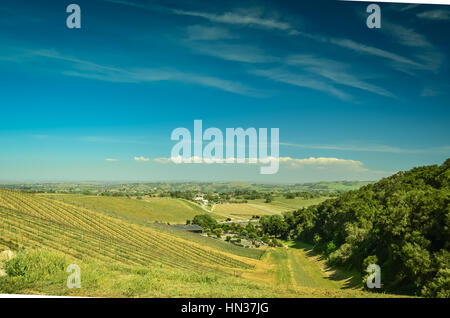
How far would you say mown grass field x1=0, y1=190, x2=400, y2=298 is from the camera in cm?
716

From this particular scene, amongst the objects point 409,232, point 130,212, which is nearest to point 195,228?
point 130,212

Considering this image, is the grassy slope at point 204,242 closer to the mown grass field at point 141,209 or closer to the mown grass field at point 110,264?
the mown grass field at point 110,264

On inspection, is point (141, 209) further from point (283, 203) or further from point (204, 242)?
point (283, 203)

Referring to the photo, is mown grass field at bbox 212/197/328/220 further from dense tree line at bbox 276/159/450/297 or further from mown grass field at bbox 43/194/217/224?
dense tree line at bbox 276/159/450/297

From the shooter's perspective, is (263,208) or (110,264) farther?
(263,208)

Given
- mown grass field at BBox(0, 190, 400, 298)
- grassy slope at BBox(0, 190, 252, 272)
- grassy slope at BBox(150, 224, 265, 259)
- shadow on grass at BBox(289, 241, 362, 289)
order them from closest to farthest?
mown grass field at BBox(0, 190, 400, 298), grassy slope at BBox(0, 190, 252, 272), shadow on grass at BBox(289, 241, 362, 289), grassy slope at BBox(150, 224, 265, 259)

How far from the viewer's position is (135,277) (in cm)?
837

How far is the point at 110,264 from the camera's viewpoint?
10344mm

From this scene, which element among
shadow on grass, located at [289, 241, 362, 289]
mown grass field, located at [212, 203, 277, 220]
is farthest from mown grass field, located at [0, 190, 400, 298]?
mown grass field, located at [212, 203, 277, 220]

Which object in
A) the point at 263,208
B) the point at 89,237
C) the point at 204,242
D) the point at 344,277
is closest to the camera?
the point at 89,237

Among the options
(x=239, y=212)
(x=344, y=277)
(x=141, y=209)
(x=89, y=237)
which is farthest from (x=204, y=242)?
(x=239, y=212)

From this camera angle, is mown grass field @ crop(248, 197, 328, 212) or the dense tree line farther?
mown grass field @ crop(248, 197, 328, 212)
